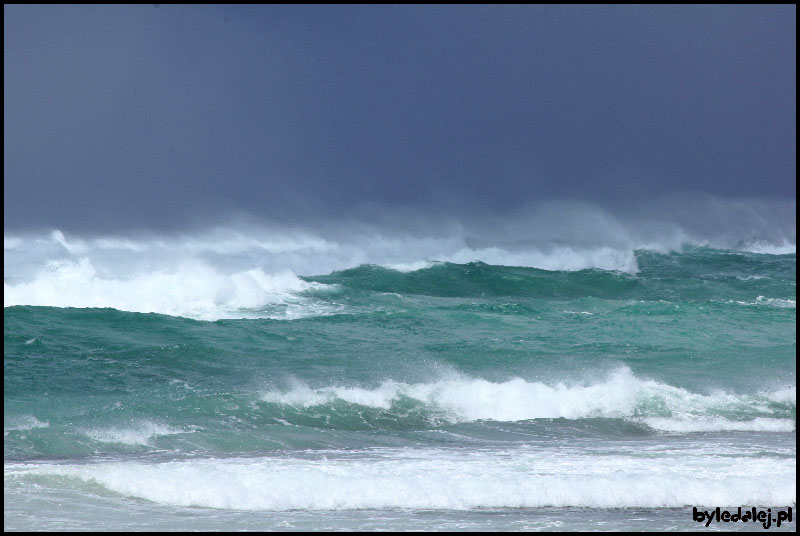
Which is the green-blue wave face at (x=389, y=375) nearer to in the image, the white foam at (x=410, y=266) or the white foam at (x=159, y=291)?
the white foam at (x=159, y=291)

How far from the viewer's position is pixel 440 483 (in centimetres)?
688

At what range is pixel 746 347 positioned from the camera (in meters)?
15.4

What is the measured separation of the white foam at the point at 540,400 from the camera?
10.4m

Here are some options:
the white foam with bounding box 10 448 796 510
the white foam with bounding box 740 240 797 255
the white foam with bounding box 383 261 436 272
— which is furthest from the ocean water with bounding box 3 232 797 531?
the white foam with bounding box 740 240 797 255

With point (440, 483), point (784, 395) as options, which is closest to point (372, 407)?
point (440, 483)

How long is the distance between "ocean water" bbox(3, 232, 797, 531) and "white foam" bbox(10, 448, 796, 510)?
0.07 ft

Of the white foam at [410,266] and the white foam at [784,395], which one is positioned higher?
the white foam at [410,266]

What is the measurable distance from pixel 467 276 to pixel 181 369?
51.0ft

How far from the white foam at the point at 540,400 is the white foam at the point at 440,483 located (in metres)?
2.57

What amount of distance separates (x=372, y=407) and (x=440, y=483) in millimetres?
3546

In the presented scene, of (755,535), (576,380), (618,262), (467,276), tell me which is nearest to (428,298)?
(467,276)

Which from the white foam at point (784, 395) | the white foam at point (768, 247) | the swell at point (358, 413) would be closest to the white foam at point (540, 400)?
the swell at point (358, 413)

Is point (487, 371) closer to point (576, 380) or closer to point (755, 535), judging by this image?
point (576, 380)

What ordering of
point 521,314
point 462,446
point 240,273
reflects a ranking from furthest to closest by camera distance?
point 240,273, point 521,314, point 462,446
